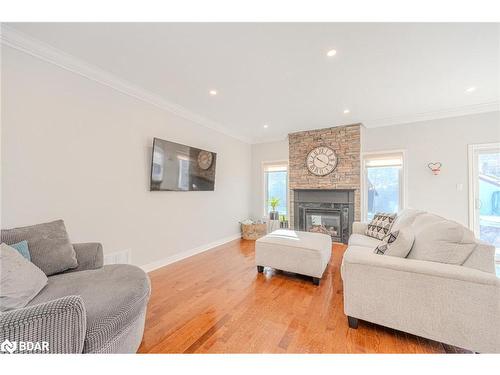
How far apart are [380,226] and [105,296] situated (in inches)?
127

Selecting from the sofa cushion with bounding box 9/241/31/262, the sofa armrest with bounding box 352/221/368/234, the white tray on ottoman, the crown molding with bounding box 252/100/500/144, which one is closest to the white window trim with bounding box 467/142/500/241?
the crown molding with bounding box 252/100/500/144

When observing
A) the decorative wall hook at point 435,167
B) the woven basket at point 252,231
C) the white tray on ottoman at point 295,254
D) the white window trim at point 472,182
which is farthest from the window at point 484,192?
the woven basket at point 252,231

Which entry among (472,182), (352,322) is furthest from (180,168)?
(472,182)

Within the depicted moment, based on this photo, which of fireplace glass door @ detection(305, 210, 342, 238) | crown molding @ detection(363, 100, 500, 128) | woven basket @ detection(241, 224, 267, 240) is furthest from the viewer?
woven basket @ detection(241, 224, 267, 240)

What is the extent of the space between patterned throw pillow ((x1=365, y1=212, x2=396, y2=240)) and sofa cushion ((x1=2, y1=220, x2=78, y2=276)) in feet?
11.4

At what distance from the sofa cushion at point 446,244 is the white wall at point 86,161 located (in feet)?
9.90

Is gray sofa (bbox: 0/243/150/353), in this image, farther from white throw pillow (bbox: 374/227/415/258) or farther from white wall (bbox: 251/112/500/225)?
white wall (bbox: 251/112/500/225)

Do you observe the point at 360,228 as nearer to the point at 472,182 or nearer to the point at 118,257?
the point at 472,182

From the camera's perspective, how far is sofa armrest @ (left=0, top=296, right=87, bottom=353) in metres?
0.75

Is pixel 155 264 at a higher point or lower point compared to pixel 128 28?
lower

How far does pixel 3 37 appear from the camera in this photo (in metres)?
1.62
